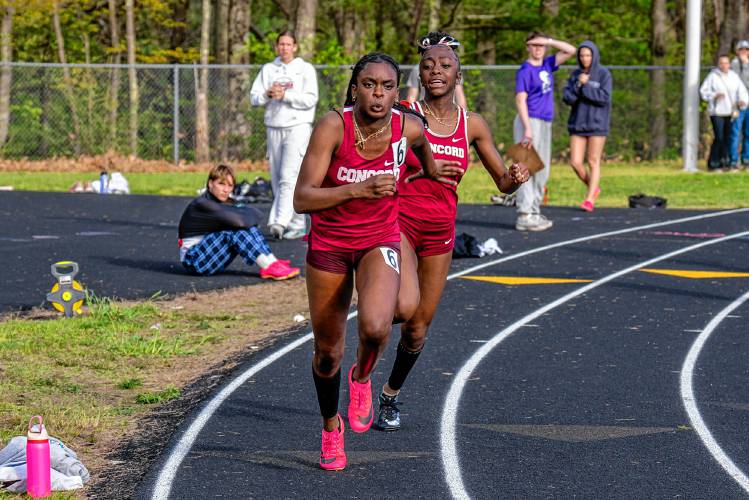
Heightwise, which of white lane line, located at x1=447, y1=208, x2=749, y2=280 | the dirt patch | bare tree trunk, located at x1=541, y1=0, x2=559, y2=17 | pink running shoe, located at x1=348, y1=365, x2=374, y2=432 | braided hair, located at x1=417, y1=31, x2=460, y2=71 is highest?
bare tree trunk, located at x1=541, y1=0, x2=559, y2=17

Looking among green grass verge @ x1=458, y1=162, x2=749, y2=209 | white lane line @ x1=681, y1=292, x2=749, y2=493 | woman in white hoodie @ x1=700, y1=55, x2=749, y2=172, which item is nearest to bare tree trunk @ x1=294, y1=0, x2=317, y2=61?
green grass verge @ x1=458, y1=162, x2=749, y2=209

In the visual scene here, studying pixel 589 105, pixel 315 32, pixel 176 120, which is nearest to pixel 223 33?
pixel 315 32

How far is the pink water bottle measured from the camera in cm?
618

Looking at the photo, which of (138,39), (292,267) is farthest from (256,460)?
(138,39)

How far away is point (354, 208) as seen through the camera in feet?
21.1

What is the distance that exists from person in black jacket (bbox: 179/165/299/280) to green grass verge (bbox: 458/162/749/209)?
8715 mm

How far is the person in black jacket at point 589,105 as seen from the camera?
1834cm

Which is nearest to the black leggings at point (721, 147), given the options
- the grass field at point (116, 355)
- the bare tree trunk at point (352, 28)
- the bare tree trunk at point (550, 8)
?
the bare tree trunk at point (352, 28)

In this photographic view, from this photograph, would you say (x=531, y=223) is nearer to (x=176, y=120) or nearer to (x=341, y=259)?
(x=341, y=259)

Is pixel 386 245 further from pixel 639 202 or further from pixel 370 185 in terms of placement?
pixel 639 202

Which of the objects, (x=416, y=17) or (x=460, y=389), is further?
(x=416, y=17)

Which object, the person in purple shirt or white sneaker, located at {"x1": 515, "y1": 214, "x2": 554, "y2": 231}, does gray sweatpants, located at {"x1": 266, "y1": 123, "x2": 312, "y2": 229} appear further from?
white sneaker, located at {"x1": 515, "y1": 214, "x2": 554, "y2": 231}

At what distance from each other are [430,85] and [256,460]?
218 centimetres

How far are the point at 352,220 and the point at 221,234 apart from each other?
691 cm
